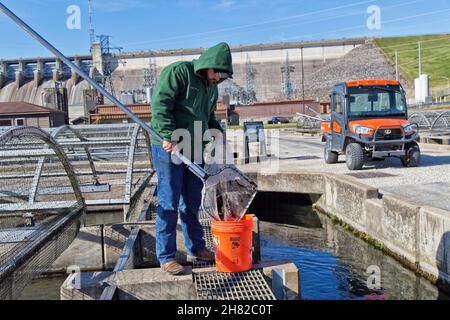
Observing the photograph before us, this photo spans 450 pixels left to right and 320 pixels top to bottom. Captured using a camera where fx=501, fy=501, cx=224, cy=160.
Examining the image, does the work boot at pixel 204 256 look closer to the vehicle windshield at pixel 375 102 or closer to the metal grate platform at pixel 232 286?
the metal grate platform at pixel 232 286

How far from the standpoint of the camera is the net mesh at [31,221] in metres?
4.30

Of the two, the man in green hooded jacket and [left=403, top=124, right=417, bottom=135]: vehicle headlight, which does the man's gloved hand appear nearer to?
the man in green hooded jacket

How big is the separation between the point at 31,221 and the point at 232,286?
143 inches

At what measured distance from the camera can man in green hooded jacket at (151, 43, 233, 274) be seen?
167 inches

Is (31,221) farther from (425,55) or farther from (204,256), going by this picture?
(425,55)

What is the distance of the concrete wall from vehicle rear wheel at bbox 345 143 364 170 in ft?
6.68

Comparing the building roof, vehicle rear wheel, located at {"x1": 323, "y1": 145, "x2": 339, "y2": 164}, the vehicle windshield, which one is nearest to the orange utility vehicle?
the vehicle windshield

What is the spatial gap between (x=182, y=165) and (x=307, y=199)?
8.13 m

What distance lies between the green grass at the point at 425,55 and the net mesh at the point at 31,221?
82.9 meters

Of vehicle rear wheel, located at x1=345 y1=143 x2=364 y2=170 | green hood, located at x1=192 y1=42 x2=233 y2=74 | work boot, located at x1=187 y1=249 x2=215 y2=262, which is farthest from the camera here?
vehicle rear wheel, located at x1=345 y1=143 x2=364 y2=170

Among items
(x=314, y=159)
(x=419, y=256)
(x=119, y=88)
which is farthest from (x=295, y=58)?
(x=419, y=256)

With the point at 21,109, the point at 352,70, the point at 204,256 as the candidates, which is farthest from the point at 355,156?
the point at 352,70

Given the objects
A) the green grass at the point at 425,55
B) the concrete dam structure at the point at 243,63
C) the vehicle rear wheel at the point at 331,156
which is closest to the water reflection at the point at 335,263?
the vehicle rear wheel at the point at 331,156

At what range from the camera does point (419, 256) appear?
627 cm
